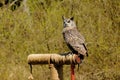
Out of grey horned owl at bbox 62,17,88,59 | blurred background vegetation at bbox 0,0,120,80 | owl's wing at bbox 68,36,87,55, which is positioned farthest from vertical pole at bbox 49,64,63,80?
blurred background vegetation at bbox 0,0,120,80

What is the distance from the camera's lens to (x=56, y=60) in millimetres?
4551

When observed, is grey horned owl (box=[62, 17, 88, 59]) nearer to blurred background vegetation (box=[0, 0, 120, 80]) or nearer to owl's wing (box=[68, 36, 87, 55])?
owl's wing (box=[68, 36, 87, 55])

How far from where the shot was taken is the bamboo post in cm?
449

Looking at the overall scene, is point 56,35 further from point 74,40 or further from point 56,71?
point 56,71

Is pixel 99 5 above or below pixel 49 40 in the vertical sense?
above

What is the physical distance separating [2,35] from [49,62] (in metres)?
4.87

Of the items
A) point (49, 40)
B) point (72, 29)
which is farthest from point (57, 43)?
point (72, 29)

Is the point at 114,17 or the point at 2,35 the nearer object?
the point at 114,17

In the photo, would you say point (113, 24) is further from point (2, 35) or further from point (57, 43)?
point (2, 35)

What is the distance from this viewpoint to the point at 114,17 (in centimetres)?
781

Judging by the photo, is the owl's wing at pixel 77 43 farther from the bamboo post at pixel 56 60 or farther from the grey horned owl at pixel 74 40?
the bamboo post at pixel 56 60

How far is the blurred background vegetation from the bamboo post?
3.16 meters

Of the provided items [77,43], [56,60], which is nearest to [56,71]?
[56,60]

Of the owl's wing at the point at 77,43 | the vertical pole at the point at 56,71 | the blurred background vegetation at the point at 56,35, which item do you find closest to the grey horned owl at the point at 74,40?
the owl's wing at the point at 77,43
